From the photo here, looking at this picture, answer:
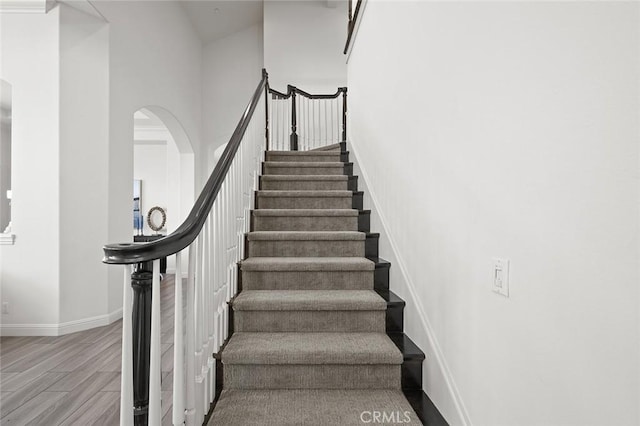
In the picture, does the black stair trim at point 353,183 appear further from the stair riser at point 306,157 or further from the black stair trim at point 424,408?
the black stair trim at point 424,408

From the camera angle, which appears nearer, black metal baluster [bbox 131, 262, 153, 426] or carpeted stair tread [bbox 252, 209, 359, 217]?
black metal baluster [bbox 131, 262, 153, 426]

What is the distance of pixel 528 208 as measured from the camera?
0.99 m

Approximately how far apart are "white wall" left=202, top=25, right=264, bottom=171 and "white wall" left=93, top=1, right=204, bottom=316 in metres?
0.87

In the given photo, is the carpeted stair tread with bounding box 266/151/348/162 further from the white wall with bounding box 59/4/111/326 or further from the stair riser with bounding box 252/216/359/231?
the white wall with bounding box 59/4/111/326

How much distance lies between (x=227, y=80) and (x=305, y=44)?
180 centimetres

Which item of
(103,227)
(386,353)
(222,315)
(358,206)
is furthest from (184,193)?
(386,353)

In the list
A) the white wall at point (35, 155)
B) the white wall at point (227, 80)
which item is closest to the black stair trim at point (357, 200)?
the white wall at point (35, 155)

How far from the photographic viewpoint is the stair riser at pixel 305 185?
135 inches

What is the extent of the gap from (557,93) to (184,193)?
6557 millimetres

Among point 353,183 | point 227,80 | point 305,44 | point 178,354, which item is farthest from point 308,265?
point 227,80

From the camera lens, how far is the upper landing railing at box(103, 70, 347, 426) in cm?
104

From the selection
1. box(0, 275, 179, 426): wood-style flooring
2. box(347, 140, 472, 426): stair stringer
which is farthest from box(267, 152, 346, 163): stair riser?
box(0, 275, 179, 426): wood-style flooring

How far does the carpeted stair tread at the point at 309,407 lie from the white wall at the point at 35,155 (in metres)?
2.85

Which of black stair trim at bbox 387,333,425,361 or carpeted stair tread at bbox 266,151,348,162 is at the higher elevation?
carpeted stair tread at bbox 266,151,348,162
